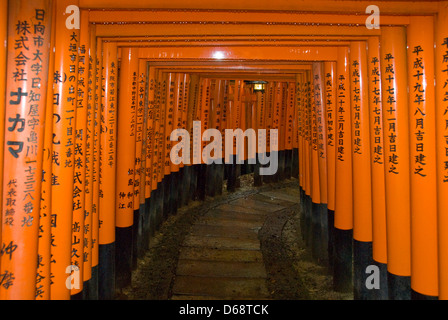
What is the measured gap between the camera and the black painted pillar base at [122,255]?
466cm

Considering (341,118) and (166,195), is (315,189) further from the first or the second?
(166,195)

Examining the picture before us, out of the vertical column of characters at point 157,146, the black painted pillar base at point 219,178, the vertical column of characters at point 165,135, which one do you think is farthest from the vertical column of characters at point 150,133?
the black painted pillar base at point 219,178

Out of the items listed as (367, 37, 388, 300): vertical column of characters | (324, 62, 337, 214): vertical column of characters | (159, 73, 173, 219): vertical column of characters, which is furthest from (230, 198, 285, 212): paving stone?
(367, 37, 388, 300): vertical column of characters

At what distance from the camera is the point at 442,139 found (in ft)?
8.56

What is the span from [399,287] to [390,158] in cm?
131

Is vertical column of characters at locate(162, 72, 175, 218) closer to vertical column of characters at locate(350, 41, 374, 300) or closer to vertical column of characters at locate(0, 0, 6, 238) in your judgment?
vertical column of characters at locate(350, 41, 374, 300)

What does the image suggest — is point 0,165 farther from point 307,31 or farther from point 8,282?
point 307,31

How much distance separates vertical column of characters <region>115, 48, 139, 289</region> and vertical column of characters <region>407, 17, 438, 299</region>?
359 cm

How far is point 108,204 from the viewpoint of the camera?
413 centimetres

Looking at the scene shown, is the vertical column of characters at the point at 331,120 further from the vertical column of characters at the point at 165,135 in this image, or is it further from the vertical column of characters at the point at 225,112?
the vertical column of characters at the point at 225,112

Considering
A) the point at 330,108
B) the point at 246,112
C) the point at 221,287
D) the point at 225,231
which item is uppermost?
the point at 246,112

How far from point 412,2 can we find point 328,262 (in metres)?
3.92

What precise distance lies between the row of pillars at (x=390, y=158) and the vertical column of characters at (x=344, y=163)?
13 millimetres

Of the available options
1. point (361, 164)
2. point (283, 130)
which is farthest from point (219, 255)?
point (283, 130)
